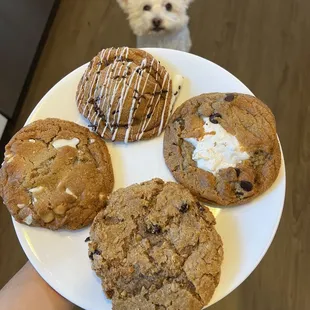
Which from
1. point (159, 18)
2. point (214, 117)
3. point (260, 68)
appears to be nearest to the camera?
point (214, 117)

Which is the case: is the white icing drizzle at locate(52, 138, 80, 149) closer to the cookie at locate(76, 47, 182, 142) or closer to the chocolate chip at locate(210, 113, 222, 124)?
the cookie at locate(76, 47, 182, 142)

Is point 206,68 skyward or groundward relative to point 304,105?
skyward

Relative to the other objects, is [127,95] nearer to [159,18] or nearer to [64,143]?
[64,143]

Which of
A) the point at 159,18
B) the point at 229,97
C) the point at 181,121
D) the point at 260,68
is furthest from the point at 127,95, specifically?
the point at 260,68

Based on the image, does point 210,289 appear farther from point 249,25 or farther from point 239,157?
Answer: point 249,25

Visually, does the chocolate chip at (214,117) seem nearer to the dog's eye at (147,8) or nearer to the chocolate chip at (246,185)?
the chocolate chip at (246,185)

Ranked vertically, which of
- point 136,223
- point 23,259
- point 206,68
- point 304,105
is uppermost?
point 206,68

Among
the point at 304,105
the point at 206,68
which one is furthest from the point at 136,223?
the point at 304,105
